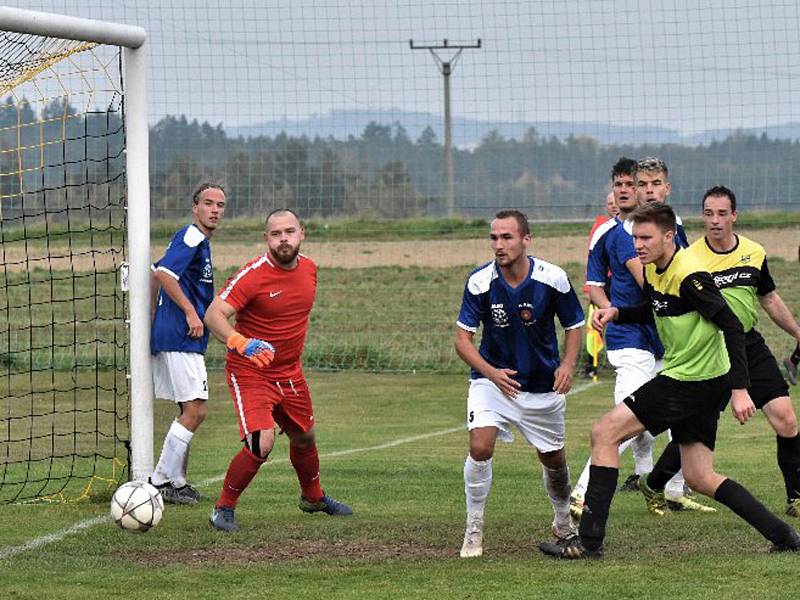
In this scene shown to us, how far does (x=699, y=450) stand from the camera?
8.53m

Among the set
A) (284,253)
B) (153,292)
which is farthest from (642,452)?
(153,292)

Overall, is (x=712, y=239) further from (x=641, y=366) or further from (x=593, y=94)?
(x=593, y=94)

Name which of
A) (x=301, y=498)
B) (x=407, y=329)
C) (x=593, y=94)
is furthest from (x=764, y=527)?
(x=407, y=329)

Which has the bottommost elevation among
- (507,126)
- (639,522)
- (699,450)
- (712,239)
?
(639,522)

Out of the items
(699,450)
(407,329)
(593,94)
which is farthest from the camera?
(407,329)

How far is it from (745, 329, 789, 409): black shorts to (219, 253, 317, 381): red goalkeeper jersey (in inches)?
114

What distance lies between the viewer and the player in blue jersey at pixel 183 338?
10.8 metres

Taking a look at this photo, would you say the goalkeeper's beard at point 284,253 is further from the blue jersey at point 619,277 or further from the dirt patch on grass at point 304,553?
the blue jersey at point 619,277

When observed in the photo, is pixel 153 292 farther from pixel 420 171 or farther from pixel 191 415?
pixel 420 171

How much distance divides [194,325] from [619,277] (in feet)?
9.78

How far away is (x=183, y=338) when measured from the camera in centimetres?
1095

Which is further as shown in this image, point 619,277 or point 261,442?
point 619,277

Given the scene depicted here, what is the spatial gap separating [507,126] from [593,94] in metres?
1.62

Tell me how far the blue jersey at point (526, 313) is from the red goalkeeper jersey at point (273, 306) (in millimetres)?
1507
